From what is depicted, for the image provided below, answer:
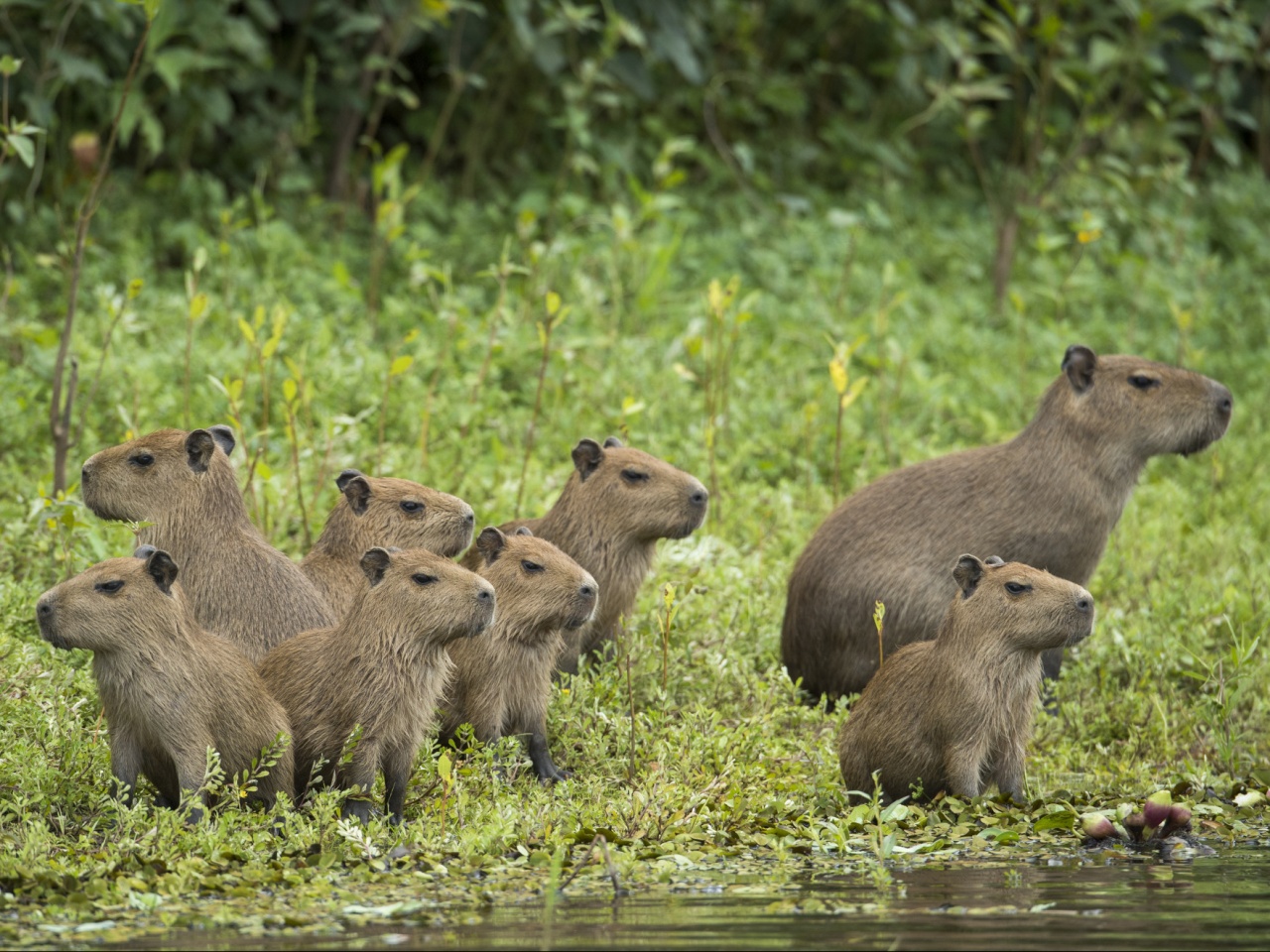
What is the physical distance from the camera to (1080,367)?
6.52 metres

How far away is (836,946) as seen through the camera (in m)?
3.42

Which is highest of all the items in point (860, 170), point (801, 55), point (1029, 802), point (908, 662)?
point (801, 55)

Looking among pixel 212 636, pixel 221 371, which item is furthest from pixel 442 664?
pixel 221 371

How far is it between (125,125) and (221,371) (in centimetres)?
204

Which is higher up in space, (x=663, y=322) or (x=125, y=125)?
(x=125, y=125)

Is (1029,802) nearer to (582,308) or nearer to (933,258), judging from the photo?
(582,308)

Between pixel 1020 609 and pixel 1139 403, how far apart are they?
6.07 feet

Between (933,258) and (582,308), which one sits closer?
(582,308)

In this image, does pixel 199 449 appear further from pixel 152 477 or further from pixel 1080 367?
pixel 1080 367

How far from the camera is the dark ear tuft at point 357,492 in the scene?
18.3 feet

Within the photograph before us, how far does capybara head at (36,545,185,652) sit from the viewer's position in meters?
4.40

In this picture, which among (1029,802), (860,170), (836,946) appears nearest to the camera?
(836,946)

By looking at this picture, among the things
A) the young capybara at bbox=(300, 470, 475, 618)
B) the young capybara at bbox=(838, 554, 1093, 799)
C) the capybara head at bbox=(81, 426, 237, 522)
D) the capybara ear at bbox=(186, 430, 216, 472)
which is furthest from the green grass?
the young capybara at bbox=(300, 470, 475, 618)

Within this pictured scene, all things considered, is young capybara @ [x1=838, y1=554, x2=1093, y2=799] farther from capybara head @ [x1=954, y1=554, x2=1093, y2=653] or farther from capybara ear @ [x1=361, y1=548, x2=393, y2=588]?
capybara ear @ [x1=361, y1=548, x2=393, y2=588]
